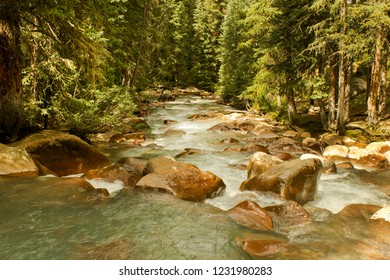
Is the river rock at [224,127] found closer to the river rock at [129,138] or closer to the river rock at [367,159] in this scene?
the river rock at [129,138]

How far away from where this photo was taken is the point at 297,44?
16125mm

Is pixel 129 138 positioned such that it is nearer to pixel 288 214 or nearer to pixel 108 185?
pixel 108 185

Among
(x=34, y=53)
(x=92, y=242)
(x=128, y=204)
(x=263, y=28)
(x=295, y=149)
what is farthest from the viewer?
(x=263, y=28)

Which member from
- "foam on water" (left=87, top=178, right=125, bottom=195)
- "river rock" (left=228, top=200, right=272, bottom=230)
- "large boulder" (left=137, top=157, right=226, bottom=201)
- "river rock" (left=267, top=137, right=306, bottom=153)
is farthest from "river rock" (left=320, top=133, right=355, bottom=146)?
"foam on water" (left=87, top=178, right=125, bottom=195)

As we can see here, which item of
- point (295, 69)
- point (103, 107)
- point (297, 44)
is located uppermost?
point (297, 44)

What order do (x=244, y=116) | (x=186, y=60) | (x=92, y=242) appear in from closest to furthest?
(x=92, y=242), (x=244, y=116), (x=186, y=60)

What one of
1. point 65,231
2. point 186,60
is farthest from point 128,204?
point 186,60

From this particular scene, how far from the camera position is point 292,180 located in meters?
7.29

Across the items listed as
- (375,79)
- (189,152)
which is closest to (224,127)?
(189,152)

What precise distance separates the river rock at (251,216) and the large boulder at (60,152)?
5242 millimetres

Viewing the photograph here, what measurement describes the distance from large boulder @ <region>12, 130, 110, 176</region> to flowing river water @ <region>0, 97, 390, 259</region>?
173cm

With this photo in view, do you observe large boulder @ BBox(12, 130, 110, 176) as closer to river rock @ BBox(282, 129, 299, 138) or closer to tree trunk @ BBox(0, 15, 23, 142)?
tree trunk @ BBox(0, 15, 23, 142)

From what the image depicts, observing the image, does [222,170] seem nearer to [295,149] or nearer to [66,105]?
[295,149]

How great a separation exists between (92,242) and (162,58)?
121 feet
